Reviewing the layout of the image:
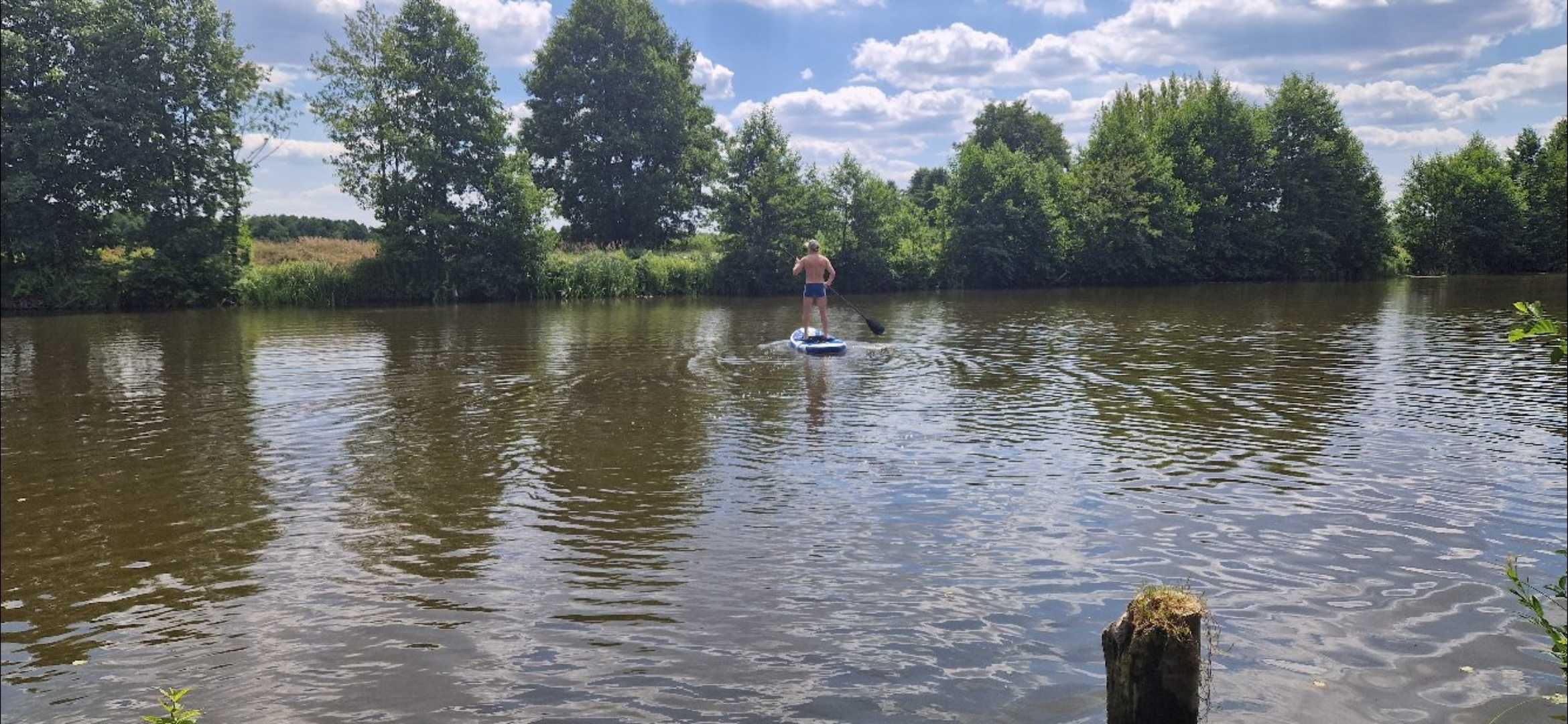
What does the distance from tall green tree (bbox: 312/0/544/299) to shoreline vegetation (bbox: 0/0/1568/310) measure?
0.11 metres

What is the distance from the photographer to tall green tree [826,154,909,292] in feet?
165

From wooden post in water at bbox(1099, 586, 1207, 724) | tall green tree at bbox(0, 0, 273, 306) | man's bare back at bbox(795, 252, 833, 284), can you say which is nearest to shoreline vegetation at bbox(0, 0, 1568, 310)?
tall green tree at bbox(0, 0, 273, 306)

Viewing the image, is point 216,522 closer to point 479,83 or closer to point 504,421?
point 504,421

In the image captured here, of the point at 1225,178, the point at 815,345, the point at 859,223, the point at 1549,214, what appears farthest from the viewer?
the point at 1549,214

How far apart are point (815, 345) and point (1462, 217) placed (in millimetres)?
66037

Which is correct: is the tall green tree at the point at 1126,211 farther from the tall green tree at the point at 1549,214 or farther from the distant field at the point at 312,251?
the distant field at the point at 312,251

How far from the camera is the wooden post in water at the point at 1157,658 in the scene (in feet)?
13.3

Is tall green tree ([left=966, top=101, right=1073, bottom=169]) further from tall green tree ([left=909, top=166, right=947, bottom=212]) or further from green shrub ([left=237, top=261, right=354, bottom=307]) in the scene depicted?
green shrub ([left=237, top=261, right=354, bottom=307])

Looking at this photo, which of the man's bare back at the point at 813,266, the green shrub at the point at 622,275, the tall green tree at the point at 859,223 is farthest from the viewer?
the tall green tree at the point at 859,223

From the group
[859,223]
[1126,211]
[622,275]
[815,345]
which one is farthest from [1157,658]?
[1126,211]

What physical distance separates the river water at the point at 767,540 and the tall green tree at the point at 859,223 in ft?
110

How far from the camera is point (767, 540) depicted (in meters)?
7.49

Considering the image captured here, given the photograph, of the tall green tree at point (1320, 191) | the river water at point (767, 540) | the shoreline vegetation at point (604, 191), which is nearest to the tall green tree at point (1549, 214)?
the shoreline vegetation at point (604, 191)

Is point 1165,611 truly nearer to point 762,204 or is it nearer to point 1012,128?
point 762,204
